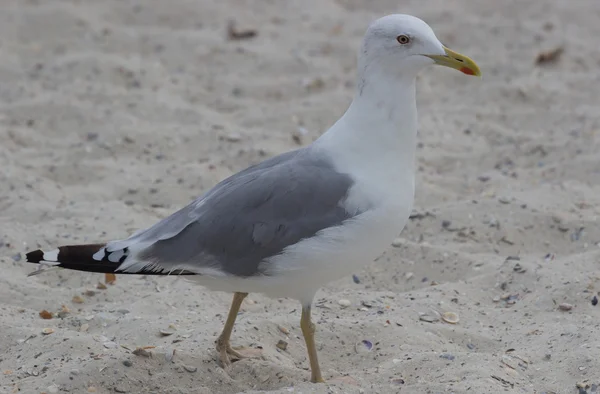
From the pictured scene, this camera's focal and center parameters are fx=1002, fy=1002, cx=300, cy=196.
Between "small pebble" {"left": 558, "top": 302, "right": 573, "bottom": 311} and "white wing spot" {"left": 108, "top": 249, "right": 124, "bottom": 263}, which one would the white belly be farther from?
"small pebble" {"left": 558, "top": 302, "right": 573, "bottom": 311}

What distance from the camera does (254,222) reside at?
127 inches

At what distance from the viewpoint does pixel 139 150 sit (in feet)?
18.0

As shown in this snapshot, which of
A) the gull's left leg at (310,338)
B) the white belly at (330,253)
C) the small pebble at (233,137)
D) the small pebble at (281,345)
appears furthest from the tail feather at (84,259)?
the small pebble at (233,137)

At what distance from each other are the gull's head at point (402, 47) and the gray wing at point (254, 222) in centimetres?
39

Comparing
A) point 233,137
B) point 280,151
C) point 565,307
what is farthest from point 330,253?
point 233,137

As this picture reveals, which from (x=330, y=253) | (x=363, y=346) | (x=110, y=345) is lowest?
(x=110, y=345)

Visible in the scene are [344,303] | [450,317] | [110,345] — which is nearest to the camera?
[110,345]

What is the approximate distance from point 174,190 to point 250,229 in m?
1.83

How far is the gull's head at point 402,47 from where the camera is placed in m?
3.28

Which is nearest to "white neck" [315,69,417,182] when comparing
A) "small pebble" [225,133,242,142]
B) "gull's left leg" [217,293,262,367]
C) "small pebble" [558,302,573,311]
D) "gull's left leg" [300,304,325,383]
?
"gull's left leg" [300,304,325,383]

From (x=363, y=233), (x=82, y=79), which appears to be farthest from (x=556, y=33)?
(x=363, y=233)

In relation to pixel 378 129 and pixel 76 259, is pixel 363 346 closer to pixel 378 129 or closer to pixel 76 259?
pixel 378 129

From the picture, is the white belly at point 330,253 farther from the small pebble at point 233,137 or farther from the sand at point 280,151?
the small pebble at point 233,137

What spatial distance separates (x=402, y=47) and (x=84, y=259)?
1243 millimetres
